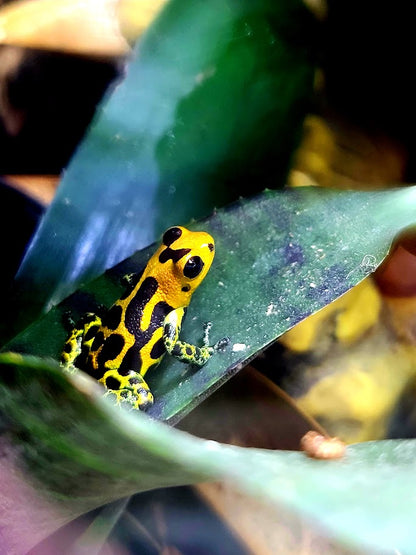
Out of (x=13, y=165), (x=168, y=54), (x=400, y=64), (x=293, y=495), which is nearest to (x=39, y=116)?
(x=13, y=165)

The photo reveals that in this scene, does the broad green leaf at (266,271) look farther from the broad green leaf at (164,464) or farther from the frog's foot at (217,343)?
the broad green leaf at (164,464)

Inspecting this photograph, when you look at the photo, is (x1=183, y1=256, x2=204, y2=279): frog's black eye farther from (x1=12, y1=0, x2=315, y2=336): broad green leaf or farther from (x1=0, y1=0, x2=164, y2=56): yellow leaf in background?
(x1=0, y1=0, x2=164, y2=56): yellow leaf in background

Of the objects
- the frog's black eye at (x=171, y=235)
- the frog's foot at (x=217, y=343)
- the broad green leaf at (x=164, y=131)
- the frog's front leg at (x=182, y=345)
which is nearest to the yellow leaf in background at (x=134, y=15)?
the broad green leaf at (x=164, y=131)

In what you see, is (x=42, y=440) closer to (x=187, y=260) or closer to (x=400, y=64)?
(x=187, y=260)

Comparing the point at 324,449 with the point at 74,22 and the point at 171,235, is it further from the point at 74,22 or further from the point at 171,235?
the point at 74,22

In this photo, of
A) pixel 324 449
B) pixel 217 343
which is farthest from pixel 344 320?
pixel 324 449

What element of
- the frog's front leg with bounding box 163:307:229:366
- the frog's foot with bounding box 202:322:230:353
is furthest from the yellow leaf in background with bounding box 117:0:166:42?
the frog's foot with bounding box 202:322:230:353
